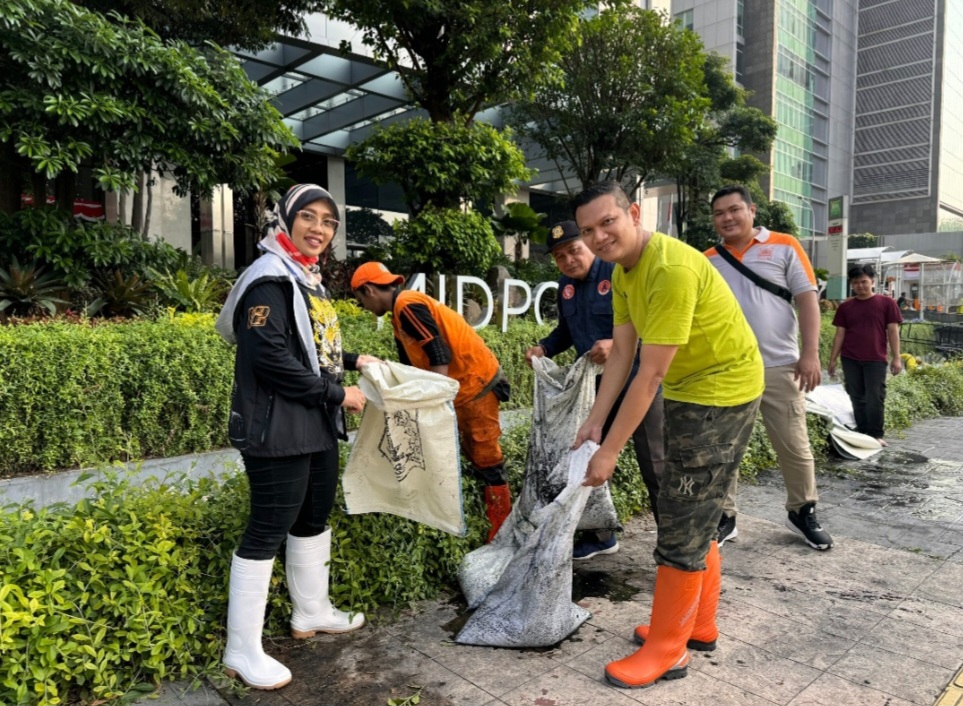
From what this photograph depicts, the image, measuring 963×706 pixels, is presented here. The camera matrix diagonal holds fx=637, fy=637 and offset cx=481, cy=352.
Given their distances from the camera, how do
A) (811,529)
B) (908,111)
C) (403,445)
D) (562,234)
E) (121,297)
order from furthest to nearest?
(908,111) < (121,297) < (811,529) < (562,234) < (403,445)

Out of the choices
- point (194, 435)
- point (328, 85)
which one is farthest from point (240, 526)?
point (328, 85)

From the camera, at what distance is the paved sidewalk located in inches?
91.2

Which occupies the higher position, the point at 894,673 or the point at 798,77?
the point at 798,77

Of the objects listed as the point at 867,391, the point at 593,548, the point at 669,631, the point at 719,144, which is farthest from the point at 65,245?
the point at 719,144

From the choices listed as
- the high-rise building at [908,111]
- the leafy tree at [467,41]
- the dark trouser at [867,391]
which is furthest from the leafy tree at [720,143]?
the high-rise building at [908,111]

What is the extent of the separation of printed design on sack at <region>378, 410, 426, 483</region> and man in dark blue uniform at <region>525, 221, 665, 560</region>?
970 mm

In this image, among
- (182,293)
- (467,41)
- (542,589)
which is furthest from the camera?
(467,41)

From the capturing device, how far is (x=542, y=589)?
2.63 m

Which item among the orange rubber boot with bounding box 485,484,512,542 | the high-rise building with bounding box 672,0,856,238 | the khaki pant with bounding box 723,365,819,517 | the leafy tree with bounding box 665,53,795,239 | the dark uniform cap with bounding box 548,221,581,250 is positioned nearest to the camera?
the dark uniform cap with bounding box 548,221,581,250

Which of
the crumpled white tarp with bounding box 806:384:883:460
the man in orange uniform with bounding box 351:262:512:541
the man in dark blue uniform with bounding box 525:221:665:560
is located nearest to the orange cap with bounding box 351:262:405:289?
the man in orange uniform with bounding box 351:262:512:541

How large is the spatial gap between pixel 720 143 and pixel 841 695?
21.1 metres

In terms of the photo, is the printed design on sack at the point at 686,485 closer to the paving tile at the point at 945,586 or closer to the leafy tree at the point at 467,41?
the paving tile at the point at 945,586

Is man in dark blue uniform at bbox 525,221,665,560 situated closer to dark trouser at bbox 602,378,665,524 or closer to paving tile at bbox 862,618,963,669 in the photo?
dark trouser at bbox 602,378,665,524

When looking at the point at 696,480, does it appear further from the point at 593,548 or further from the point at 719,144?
the point at 719,144
